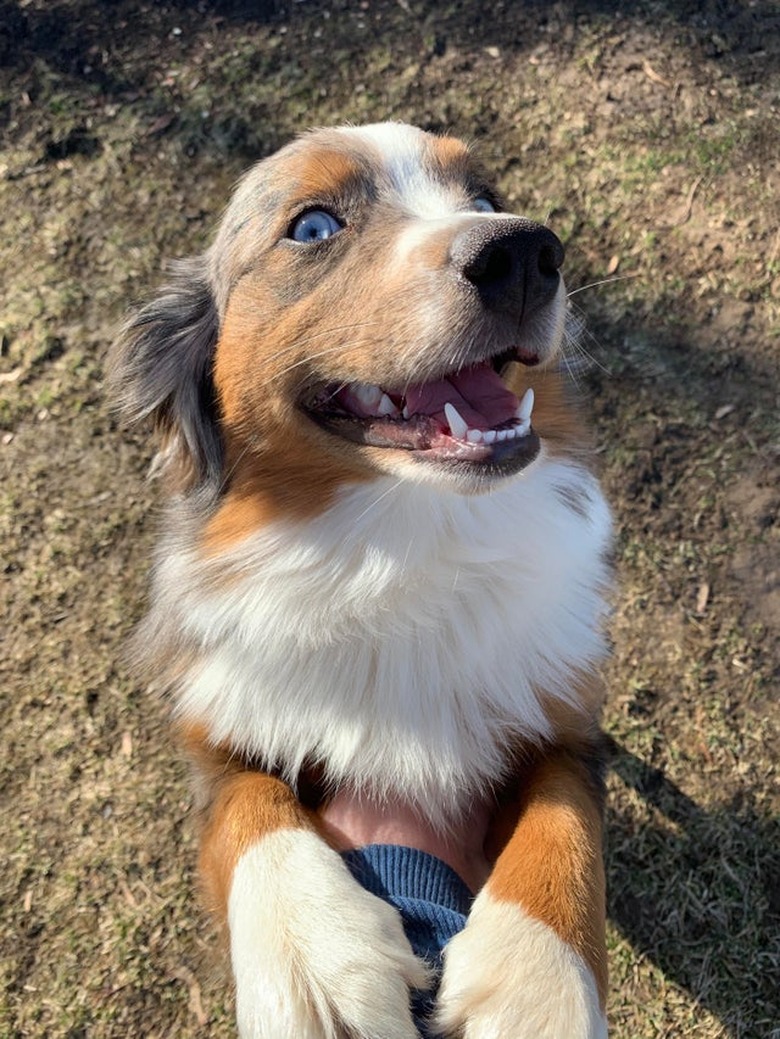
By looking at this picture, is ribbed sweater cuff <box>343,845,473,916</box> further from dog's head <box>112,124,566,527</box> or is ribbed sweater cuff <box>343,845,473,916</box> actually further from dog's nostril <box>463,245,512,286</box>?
dog's nostril <box>463,245,512,286</box>

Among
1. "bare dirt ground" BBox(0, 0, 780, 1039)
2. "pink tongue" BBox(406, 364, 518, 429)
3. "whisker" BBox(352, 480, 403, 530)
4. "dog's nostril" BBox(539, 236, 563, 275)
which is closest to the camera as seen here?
"dog's nostril" BBox(539, 236, 563, 275)

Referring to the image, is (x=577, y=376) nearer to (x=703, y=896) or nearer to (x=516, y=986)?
(x=703, y=896)

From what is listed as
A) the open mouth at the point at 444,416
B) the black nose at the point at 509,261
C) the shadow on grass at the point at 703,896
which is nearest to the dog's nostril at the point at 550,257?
the black nose at the point at 509,261

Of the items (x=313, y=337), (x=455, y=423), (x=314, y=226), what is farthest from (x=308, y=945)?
(x=314, y=226)

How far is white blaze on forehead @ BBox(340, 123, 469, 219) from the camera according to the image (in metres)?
2.43

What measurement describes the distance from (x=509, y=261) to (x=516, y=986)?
154 cm

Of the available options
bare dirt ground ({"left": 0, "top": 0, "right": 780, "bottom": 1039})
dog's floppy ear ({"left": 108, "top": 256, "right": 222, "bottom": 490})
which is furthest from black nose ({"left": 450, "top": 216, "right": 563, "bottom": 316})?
bare dirt ground ({"left": 0, "top": 0, "right": 780, "bottom": 1039})

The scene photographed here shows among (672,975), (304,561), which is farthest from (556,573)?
(672,975)

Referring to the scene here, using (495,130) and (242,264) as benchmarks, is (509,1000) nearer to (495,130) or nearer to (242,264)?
(242,264)

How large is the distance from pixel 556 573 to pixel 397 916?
38.1 inches

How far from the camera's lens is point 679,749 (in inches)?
137

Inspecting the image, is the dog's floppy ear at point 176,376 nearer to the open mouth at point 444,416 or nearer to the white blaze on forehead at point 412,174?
the open mouth at point 444,416

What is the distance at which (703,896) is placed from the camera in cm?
325

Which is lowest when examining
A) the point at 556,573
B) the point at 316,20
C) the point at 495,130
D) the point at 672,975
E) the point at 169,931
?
the point at 169,931
